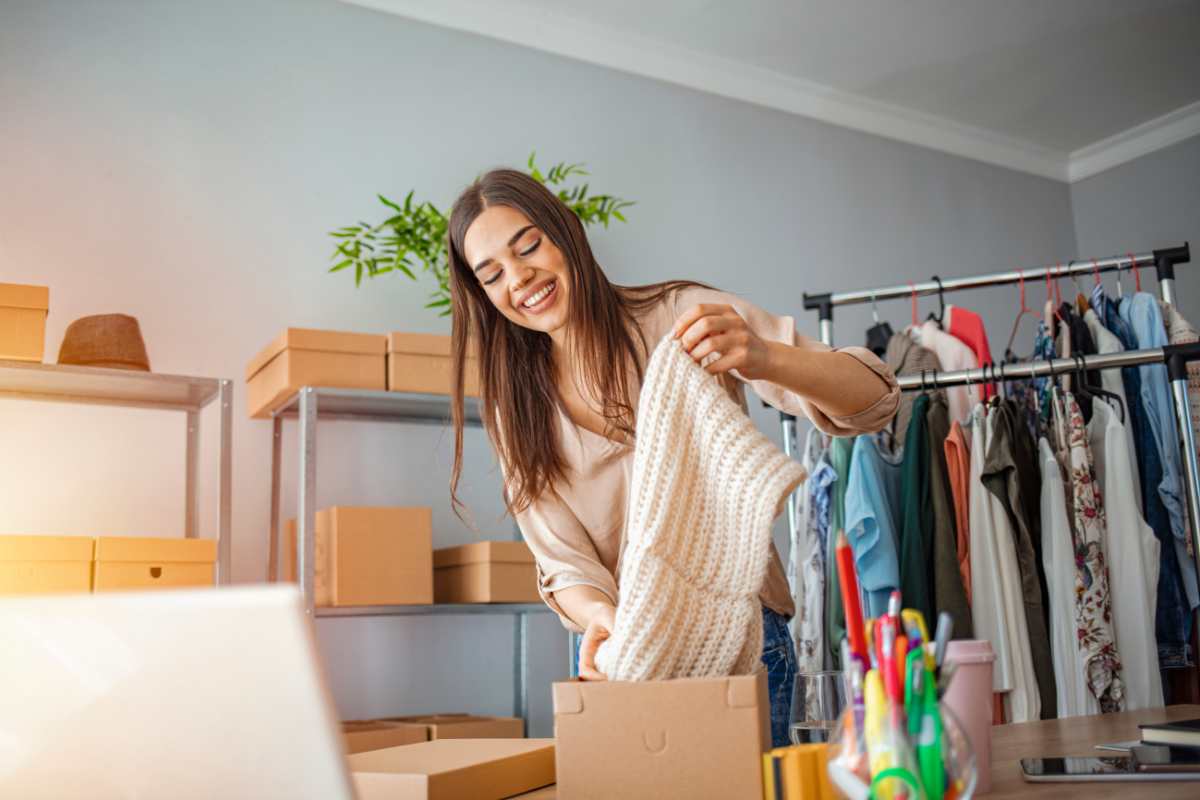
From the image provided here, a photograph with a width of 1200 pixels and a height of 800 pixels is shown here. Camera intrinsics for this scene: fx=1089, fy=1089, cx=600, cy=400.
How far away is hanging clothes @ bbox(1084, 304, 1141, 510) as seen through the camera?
246 centimetres

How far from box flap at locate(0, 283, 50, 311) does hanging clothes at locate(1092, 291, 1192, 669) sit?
7.79 ft

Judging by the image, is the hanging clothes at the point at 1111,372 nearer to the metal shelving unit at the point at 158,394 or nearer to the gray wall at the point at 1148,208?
the gray wall at the point at 1148,208

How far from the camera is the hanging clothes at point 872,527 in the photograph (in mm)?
2354

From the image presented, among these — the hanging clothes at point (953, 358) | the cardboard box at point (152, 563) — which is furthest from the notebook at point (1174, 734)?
the cardboard box at point (152, 563)

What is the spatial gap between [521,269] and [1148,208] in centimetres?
370

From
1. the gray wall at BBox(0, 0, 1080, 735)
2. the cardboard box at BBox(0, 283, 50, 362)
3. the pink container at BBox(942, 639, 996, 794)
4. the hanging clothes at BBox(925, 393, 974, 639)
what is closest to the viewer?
the pink container at BBox(942, 639, 996, 794)

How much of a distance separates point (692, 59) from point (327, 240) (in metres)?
1.48

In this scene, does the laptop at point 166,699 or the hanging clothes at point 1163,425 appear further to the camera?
the hanging clothes at point 1163,425

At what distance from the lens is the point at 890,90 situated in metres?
4.00

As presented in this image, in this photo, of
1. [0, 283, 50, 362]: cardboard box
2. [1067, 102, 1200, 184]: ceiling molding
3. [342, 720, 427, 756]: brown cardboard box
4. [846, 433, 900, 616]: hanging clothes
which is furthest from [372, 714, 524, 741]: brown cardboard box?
[1067, 102, 1200, 184]: ceiling molding

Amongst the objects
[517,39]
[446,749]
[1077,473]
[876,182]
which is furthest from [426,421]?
[876,182]

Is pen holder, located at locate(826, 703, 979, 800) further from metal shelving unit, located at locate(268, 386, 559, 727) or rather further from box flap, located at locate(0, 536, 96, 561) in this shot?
box flap, located at locate(0, 536, 96, 561)

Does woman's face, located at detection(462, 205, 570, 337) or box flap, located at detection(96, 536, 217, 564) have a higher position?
woman's face, located at detection(462, 205, 570, 337)

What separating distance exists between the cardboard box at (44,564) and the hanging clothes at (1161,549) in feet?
7.25
